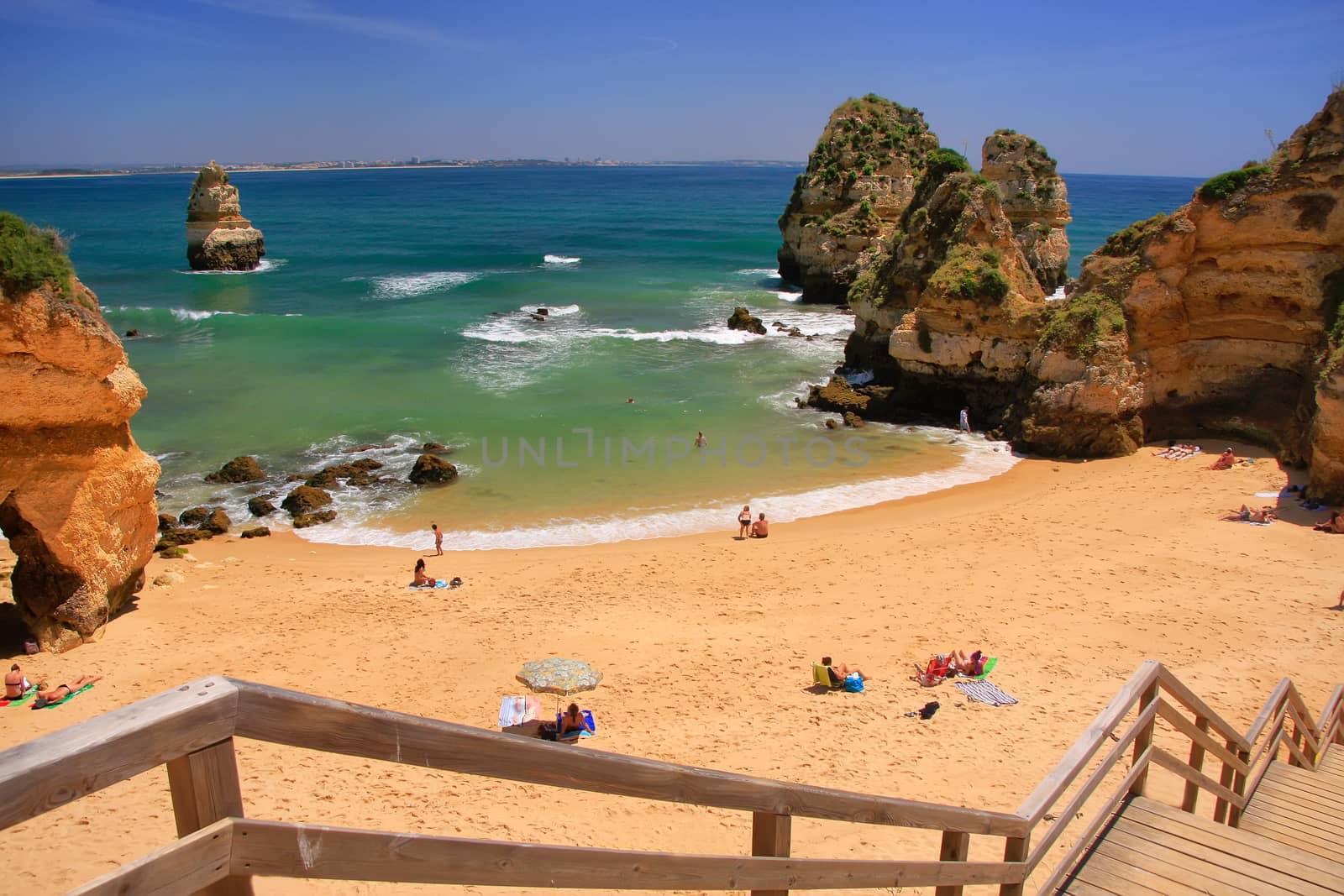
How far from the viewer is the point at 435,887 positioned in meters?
6.30

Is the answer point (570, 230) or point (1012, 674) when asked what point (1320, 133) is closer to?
point (1012, 674)

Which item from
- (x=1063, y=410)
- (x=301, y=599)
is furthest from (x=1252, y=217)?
(x=301, y=599)

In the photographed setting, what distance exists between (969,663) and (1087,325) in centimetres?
1394

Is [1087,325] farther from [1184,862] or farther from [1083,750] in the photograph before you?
[1083,750]

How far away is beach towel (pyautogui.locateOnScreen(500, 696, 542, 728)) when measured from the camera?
33.5 ft

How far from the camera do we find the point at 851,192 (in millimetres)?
44625

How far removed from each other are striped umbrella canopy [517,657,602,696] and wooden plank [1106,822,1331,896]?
23.5ft

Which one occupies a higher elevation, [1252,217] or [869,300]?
[1252,217]

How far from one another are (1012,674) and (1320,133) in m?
17.1

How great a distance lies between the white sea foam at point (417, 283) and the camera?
49.1m

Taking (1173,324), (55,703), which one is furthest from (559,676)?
(1173,324)

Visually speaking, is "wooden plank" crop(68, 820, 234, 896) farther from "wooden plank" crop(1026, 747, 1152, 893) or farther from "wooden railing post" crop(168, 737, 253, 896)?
"wooden plank" crop(1026, 747, 1152, 893)

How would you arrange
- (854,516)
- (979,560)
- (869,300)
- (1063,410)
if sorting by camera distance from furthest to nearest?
(869,300), (1063,410), (854,516), (979,560)

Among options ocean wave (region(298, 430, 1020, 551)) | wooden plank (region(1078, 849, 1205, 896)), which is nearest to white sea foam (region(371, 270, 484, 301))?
ocean wave (region(298, 430, 1020, 551))
